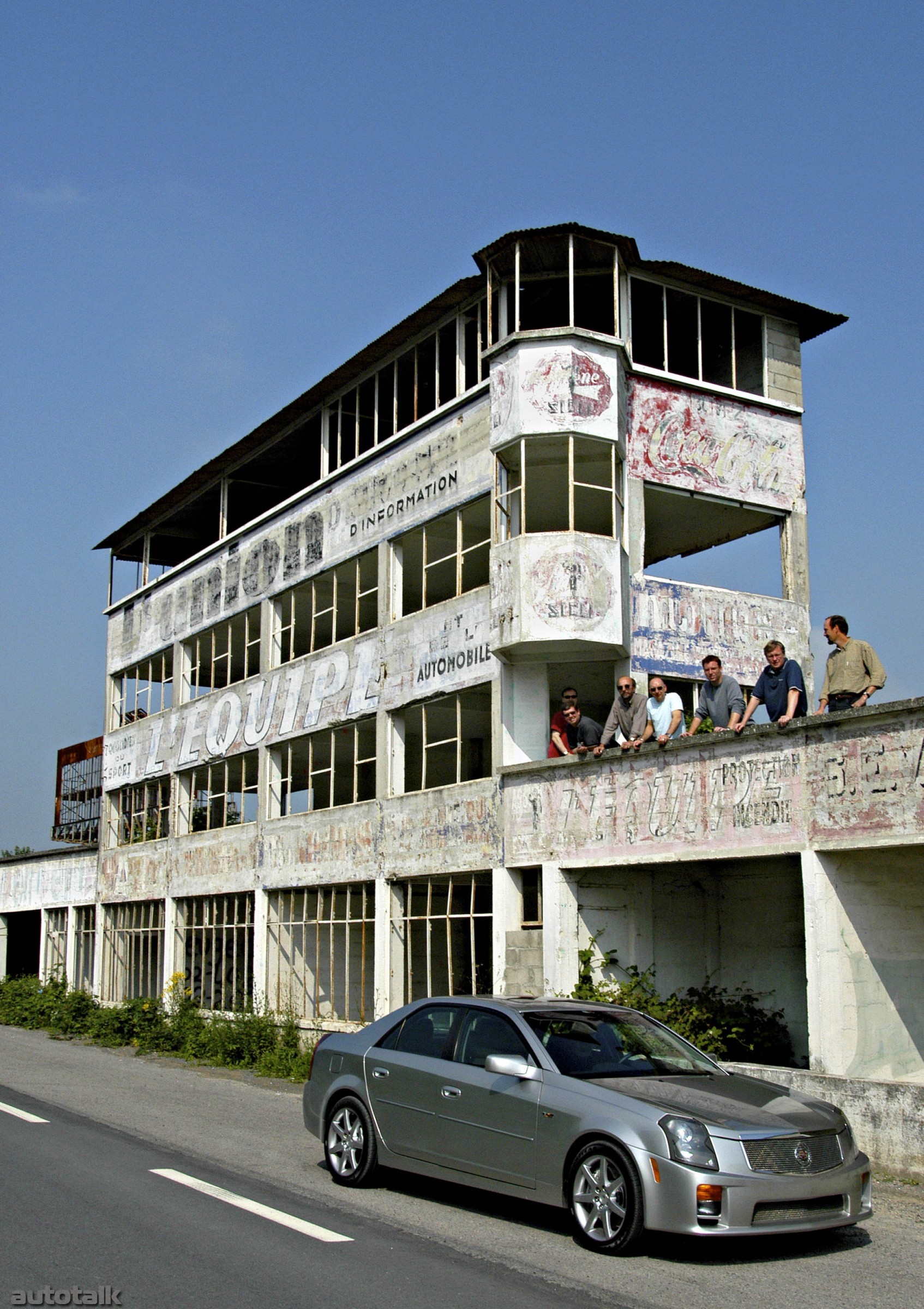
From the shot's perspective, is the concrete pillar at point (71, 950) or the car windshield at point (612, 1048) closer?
the car windshield at point (612, 1048)

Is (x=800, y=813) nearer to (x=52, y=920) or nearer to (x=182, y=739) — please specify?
(x=182, y=739)

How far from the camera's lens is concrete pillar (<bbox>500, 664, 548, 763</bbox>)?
18.0 meters

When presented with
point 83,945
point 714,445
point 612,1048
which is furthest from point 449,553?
point 83,945

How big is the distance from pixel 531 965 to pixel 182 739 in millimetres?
14413

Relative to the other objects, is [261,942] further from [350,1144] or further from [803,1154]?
[803,1154]

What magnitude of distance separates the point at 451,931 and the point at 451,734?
569 centimetres

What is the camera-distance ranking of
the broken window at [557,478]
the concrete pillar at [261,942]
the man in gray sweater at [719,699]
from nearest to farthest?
the man in gray sweater at [719,699]
the broken window at [557,478]
the concrete pillar at [261,942]

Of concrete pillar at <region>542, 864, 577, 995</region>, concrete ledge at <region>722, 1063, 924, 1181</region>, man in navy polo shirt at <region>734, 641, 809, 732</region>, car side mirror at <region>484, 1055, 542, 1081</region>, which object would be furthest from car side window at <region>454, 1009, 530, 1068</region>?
concrete pillar at <region>542, 864, 577, 995</region>

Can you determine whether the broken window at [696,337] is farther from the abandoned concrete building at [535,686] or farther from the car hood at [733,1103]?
the car hood at [733,1103]

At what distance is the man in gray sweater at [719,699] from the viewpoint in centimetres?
1423

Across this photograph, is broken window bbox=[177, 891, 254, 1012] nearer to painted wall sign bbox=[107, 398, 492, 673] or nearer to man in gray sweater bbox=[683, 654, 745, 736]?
painted wall sign bbox=[107, 398, 492, 673]

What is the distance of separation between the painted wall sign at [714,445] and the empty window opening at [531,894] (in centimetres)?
570

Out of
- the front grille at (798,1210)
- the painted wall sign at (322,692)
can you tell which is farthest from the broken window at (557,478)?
the front grille at (798,1210)

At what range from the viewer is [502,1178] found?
8.30m
